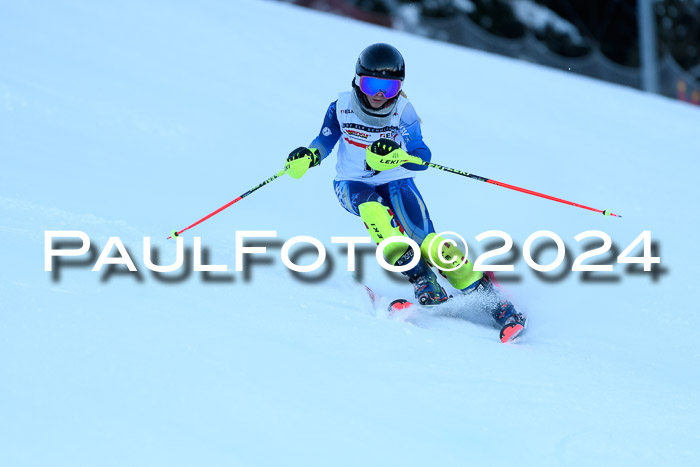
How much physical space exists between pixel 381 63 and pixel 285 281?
105cm

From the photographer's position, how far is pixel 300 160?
12.5 ft

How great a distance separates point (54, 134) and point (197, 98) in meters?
1.58

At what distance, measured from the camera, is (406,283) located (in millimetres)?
4246

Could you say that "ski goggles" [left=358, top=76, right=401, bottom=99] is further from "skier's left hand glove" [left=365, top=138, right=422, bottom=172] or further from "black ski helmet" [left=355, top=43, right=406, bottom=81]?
"skier's left hand glove" [left=365, top=138, right=422, bottom=172]

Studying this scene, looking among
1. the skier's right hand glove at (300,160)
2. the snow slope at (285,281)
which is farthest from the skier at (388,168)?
the snow slope at (285,281)

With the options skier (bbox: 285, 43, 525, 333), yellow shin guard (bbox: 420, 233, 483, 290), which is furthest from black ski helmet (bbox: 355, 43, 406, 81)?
yellow shin guard (bbox: 420, 233, 483, 290)

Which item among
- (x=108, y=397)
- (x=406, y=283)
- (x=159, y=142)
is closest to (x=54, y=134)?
(x=159, y=142)

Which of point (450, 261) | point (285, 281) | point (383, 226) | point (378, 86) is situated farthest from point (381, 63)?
point (285, 281)

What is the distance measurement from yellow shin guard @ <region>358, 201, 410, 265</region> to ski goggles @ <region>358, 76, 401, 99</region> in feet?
1.64

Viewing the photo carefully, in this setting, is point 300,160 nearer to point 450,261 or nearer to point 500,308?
point 450,261

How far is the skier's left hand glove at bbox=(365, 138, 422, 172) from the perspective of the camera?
3.55 metres

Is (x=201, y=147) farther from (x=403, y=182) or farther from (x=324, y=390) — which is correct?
(x=324, y=390)

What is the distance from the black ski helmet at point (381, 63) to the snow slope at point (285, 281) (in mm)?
989

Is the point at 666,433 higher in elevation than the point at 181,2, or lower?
lower
